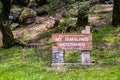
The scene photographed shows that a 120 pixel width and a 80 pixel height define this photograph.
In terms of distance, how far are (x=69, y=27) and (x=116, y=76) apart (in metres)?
16.7

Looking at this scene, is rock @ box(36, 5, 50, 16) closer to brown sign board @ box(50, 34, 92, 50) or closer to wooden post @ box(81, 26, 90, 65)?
brown sign board @ box(50, 34, 92, 50)

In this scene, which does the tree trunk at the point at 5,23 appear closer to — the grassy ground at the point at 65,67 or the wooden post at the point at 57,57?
the grassy ground at the point at 65,67

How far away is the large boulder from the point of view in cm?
4203

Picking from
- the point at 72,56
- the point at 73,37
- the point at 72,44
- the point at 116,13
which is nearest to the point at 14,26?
the point at 116,13

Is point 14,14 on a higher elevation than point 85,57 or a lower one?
higher

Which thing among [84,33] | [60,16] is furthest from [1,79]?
[60,16]

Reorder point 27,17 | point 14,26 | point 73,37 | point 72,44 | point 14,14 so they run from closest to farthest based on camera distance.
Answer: point 73,37, point 72,44, point 14,26, point 27,17, point 14,14

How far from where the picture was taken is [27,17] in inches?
1660

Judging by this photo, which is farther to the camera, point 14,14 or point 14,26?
point 14,14

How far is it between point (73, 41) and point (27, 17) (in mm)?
23618

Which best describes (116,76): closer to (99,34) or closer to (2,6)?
(99,34)

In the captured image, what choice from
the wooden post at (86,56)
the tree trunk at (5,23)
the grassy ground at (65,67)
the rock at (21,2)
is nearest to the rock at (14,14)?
the rock at (21,2)

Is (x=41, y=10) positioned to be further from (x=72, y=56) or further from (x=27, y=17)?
(x=72, y=56)

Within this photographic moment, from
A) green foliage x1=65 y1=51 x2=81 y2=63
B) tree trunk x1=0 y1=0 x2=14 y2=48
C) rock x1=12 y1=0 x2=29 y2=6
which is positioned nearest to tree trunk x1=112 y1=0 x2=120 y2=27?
green foliage x1=65 y1=51 x2=81 y2=63
